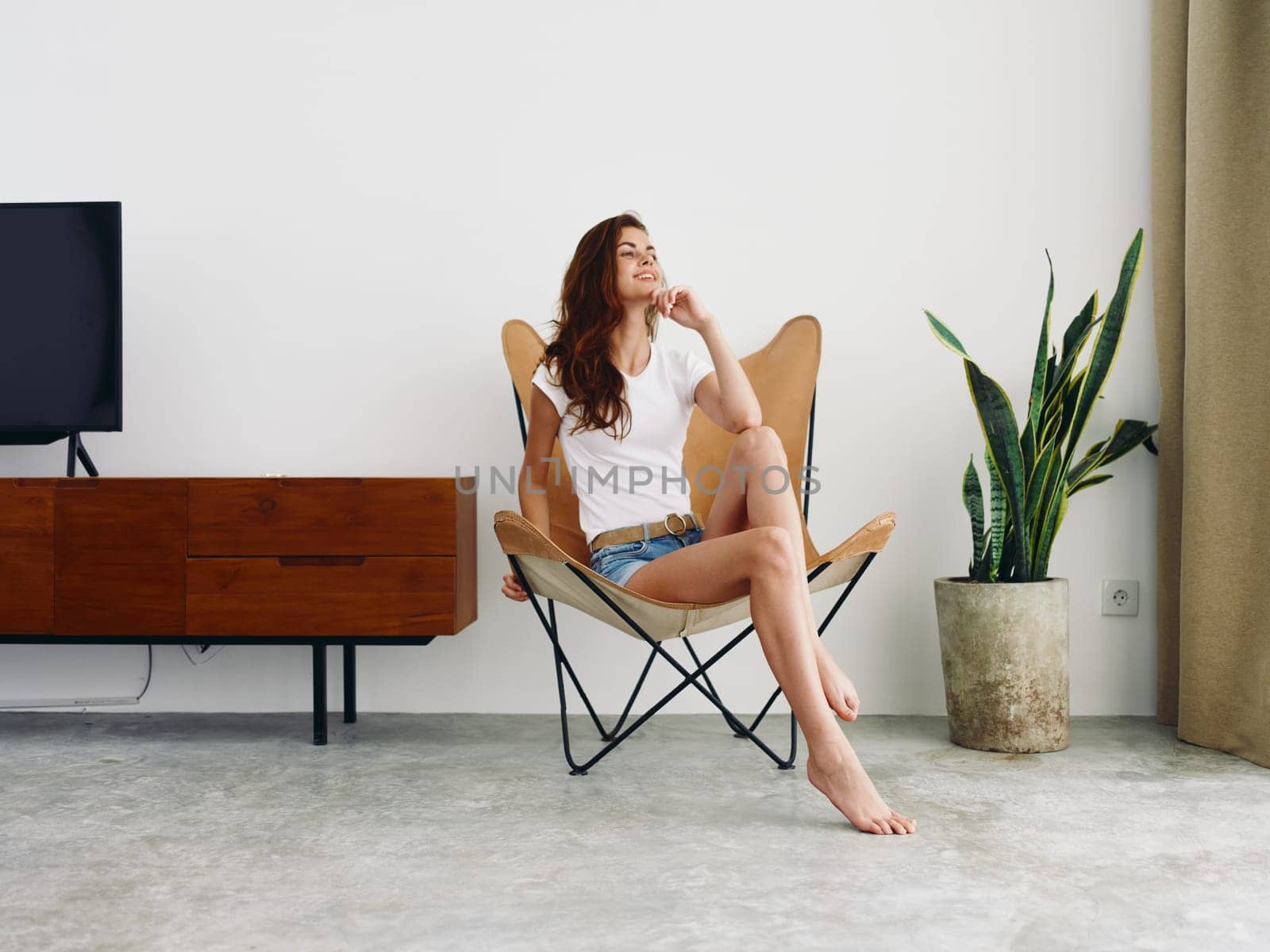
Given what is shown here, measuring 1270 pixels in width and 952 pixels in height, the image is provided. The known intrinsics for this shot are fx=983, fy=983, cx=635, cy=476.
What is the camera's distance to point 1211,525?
2275mm

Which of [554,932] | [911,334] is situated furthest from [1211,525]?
[554,932]

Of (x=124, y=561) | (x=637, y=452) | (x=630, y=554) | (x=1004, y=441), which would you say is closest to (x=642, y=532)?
(x=630, y=554)

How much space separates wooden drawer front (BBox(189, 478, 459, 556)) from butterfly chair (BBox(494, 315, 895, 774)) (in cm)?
24

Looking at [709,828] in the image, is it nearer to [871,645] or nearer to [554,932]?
[554,932]

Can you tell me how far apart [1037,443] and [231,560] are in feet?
6.33

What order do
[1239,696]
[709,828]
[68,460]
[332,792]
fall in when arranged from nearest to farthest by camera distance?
[709,828], [332,792], [1239,696], [68,460]

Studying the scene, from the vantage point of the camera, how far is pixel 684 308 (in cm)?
209

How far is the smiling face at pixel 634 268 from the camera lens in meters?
2.17

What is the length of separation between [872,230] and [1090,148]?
2.05ft

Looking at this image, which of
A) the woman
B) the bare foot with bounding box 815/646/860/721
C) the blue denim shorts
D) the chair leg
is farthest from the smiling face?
the bare foot with bounding box 815/646/860/721

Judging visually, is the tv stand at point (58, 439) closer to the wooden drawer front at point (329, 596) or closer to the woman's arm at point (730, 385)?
the wooden drawer front at point (329, 596)

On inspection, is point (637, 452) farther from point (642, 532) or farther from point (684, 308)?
point (684, 308)

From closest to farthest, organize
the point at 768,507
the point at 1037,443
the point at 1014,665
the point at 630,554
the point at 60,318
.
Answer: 1. the point at 768,507
2. the point at 630,554
3. the point at 1014,665
4. the point at 1037,443
5. the point at 60,318

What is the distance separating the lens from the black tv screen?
2.47 metres
